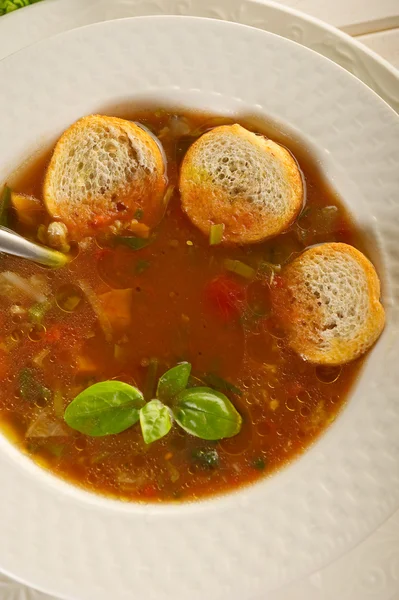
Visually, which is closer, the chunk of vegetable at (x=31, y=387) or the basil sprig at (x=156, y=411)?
the basil sprig at (x=156, y=411)

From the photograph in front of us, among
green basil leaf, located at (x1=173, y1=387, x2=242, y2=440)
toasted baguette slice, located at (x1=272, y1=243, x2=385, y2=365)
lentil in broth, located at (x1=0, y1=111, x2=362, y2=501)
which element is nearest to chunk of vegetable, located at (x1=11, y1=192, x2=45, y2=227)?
lentil in broth, located at (x1=0, y1=111, x2=362, y2=501)

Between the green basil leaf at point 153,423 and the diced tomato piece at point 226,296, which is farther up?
the diced tomato piece at point 226,296

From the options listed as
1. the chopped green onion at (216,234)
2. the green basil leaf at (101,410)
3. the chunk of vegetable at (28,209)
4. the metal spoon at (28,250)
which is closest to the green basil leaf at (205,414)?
the green basil leaf at (101,410)

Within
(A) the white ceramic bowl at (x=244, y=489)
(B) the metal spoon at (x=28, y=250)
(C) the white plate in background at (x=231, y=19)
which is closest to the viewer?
(A) the white ceramic bowl at (x=244, y=489)

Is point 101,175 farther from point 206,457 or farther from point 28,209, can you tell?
point 206,457

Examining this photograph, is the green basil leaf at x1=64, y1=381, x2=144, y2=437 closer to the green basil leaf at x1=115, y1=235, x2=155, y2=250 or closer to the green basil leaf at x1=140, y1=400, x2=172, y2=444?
the green basil leaf at x1=140, y1=400, x2=172, y2=444

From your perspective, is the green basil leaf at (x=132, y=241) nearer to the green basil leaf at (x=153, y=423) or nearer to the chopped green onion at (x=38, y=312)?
the chopped green onion at (x=38, y=312)

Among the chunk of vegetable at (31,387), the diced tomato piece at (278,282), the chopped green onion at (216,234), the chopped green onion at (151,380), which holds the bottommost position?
the chopped green onion at (151,380)
